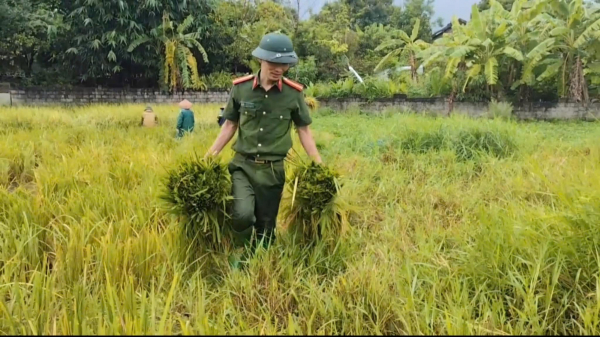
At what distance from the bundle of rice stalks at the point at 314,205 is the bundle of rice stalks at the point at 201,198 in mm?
384

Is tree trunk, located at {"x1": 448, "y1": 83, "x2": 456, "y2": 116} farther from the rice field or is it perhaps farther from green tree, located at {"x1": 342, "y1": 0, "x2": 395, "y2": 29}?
green tree, located at {"x1": 342, "y1": 0, "x2": 395, "y2": 29}

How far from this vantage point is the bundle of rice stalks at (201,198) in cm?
260

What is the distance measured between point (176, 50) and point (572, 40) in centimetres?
1210

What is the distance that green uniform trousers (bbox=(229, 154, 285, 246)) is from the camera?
2.75 metres

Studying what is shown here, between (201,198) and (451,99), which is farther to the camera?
(451,99)

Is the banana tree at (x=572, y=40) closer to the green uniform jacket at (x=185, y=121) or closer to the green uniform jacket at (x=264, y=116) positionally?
the green uniform jacket at (x=185, y=121)

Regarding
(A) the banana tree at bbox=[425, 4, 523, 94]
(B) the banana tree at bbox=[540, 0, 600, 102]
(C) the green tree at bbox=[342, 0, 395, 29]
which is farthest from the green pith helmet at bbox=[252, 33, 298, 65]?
(C) the green tree at bbox=[342, 0, 395, 29]

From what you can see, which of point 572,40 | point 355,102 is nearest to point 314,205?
point 572,40

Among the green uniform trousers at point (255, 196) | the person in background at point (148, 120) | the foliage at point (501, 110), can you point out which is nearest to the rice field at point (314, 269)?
the green uniform trousers at point (255, 196)

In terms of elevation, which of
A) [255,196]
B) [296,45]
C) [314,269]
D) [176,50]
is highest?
[296,45]

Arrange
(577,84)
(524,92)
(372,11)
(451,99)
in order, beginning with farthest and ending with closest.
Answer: (372,11) < (524,92) < (451,99) < (577,84)

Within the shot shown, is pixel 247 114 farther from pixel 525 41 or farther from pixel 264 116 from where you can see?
pixel 525 41

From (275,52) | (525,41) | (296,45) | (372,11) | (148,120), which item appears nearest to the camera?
(275,52)

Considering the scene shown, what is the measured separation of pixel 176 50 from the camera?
1681 centimetres
